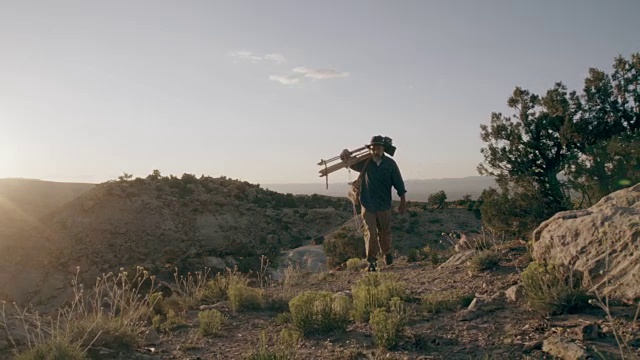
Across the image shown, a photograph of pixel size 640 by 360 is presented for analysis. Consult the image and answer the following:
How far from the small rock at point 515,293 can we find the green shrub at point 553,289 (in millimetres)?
151

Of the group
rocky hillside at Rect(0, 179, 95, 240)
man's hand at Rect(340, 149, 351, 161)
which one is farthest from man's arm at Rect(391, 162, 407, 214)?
rocky hillside at Rect(0, 179, 95, 240)

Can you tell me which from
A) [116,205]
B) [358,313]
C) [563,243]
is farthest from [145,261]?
[563,243]

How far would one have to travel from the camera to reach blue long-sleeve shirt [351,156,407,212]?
31.3ft

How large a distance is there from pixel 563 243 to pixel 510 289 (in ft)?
2.70

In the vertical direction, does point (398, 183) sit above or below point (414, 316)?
above

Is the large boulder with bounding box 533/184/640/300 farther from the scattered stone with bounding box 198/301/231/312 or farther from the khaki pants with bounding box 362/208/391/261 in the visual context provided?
the scattered stone with bounding box 198/301/231/312

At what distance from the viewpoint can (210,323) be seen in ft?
20.7

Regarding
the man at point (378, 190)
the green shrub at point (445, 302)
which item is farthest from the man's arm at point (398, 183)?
the green shrub at point (445, 302)

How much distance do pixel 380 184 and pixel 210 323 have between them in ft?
14.4

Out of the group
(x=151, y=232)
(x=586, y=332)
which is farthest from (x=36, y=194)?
(x=586, y=332)

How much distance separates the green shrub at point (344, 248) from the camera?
55.2 feet

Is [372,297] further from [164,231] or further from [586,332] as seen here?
[164,231]

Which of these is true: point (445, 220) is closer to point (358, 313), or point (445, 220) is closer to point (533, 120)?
point (533, 120)

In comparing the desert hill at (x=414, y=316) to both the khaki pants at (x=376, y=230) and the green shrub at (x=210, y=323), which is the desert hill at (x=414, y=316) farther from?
the khaki pants at (x=376, y=230)
